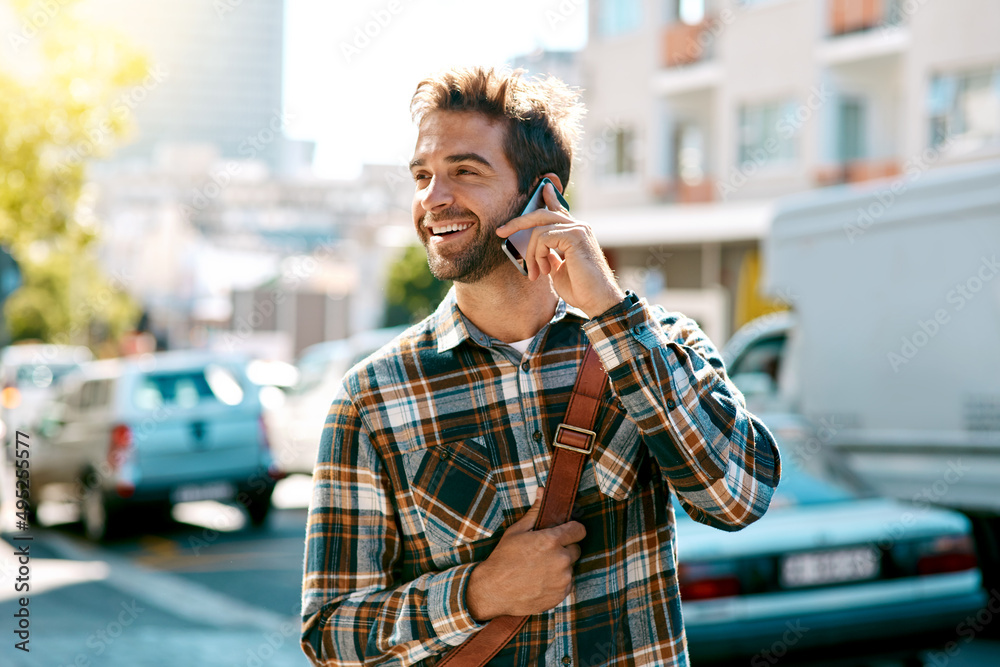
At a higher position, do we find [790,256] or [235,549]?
[790,256]

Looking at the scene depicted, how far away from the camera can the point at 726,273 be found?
21203mm

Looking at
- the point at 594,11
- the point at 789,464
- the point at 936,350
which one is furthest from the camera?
the point at 594,11

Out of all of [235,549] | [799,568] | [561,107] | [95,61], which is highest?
[95,61]

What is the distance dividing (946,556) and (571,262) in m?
4.03

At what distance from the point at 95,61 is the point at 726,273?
12.0 m

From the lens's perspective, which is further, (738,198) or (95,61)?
Answer: (738,198)

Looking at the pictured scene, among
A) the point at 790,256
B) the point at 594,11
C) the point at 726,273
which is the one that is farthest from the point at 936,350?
the point at 594,11

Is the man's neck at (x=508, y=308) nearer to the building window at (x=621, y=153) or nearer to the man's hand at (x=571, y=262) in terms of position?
the man's hand at (x=571, y=262)

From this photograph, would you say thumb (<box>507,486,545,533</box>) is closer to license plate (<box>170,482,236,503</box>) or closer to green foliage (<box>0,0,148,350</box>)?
license plate (<box>170,482,236,503</box>)

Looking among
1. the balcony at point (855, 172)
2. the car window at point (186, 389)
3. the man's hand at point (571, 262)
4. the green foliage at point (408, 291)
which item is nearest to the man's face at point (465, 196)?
the man's hand at point (571, 262)

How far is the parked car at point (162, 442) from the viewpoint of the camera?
10.2 metres

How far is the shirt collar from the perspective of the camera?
2.04 m

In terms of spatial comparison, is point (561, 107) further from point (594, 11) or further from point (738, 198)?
point (594, 11)

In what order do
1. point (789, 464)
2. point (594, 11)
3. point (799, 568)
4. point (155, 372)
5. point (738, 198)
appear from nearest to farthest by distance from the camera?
point (799, 568), point (789, 464), point (155, 372), point (738, 198), point (594, 11)
